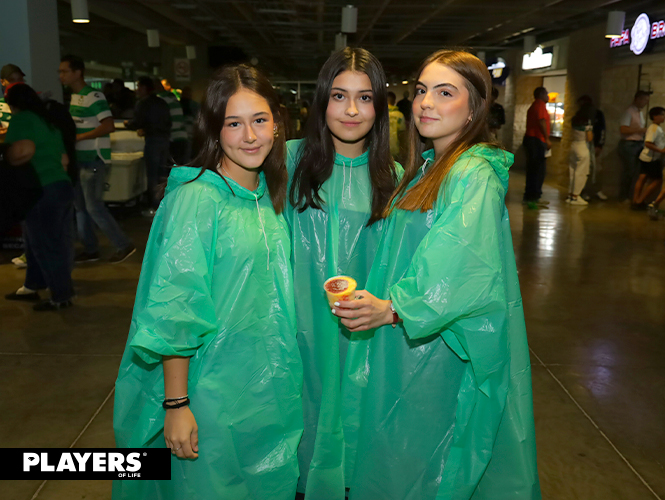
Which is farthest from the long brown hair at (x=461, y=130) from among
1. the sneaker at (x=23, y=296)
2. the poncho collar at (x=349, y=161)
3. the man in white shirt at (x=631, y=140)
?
the man in white shirt at (x=631, y=140)

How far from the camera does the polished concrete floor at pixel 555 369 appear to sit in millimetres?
2438

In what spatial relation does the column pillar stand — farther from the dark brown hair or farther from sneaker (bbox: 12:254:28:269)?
the dark brown hair

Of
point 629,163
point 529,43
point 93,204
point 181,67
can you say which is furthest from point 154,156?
point 529,43

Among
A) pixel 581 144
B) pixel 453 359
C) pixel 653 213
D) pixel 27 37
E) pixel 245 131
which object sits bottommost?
pixel 653 213

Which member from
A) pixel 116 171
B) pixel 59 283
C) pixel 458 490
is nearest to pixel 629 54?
pixel 116 171

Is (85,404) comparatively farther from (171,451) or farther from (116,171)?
(116,171)

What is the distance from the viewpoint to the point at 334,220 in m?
1.88

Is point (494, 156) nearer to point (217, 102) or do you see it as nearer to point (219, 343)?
point (217, 102)

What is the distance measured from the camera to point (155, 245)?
1.48m

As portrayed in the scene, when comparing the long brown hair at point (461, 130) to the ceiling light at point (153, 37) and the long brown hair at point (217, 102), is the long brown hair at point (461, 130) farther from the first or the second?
the ceiling light at point (153, 37)

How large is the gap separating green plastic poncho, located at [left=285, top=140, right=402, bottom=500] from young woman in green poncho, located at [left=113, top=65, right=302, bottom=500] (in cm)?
25

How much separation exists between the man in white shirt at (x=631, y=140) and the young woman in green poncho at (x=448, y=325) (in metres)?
8.32

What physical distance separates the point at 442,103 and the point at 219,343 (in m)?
0.85

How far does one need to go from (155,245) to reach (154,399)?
397 millimetres
